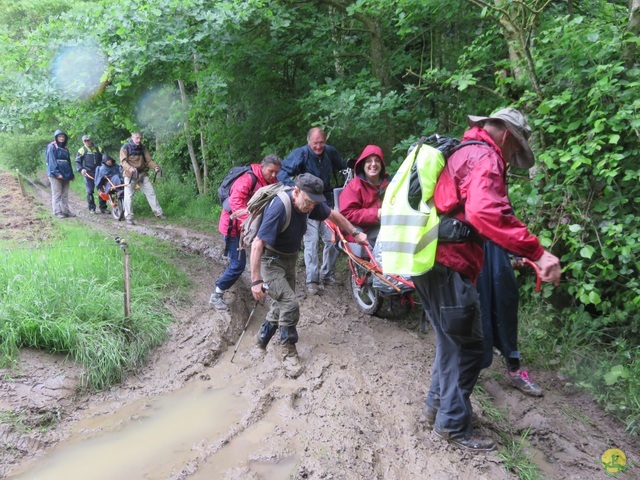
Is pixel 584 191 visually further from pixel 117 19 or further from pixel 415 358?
pixel 117 19

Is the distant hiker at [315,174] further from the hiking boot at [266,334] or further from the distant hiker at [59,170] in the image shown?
the distant hiker at [59,170]

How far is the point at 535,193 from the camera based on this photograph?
438cm

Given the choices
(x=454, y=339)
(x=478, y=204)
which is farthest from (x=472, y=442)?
(x=478, y=204)

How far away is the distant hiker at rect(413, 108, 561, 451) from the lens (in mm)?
2500

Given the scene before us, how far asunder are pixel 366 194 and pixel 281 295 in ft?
6.14

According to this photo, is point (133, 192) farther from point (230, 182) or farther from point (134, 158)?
point (230, 182)

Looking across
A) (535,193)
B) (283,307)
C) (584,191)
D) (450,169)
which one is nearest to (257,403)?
(283,307)

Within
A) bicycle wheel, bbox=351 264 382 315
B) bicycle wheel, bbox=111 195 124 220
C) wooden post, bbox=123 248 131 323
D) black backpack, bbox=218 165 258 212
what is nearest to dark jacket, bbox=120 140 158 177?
bicycle wheel, bbox=111 195 124 220

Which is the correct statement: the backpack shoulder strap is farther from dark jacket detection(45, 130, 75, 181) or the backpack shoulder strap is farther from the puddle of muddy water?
dark jacket detection(45, 130, 75, 181)

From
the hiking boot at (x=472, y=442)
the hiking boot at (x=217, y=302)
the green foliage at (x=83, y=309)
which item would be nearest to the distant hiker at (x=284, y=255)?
the hiking boot at (x=217, y=302)

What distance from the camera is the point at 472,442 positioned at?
311 cm

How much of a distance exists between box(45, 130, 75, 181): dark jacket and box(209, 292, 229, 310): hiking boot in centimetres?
676

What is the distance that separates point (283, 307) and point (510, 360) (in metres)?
2.10

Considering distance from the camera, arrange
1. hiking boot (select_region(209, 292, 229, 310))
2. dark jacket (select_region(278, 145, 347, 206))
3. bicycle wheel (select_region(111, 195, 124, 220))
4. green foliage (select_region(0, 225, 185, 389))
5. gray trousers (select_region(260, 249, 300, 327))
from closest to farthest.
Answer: green foliage (select_region(0, 225, 185, 389)) → gray trousers (select_region(260, 249, 300, 327)) → hiking boot (select_region(209, 292, 229, 310)) → dark jacket (select_region(278, 145, 347, 206)) → bicycle wheel (select_region(111, 195, 124, 220))
